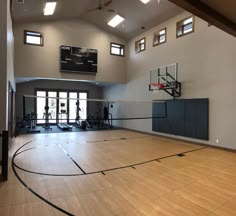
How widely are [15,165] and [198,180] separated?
3.91 meters

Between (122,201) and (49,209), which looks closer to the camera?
(49,209)

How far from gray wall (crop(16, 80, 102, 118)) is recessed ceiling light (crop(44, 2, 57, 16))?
16.4 ft

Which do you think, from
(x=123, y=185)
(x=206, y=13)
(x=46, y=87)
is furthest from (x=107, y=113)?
(x=206, y=13)

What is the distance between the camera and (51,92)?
13.2 metres

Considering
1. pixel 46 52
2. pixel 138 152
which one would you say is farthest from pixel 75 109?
pixel 138 152

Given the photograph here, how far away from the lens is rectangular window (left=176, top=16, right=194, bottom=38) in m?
7.56

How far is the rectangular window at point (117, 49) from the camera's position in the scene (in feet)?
37.6

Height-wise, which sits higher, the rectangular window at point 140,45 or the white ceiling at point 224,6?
the rectangular window at point 140,45

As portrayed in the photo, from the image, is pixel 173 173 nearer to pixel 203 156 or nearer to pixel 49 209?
pixel 203 156

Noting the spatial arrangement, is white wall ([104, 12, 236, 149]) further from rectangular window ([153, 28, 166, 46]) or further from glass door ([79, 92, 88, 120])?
glass door ([79, 92, 88, 120])

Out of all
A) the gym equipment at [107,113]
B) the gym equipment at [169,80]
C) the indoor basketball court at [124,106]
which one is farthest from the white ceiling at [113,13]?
the gym equipment at [107,113]

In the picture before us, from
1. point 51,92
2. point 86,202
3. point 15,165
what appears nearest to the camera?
point 86,202

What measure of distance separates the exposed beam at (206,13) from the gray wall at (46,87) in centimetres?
1141

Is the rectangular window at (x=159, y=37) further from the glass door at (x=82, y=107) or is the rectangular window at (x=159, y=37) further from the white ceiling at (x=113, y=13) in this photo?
the glass door at (x=82, y=107)
